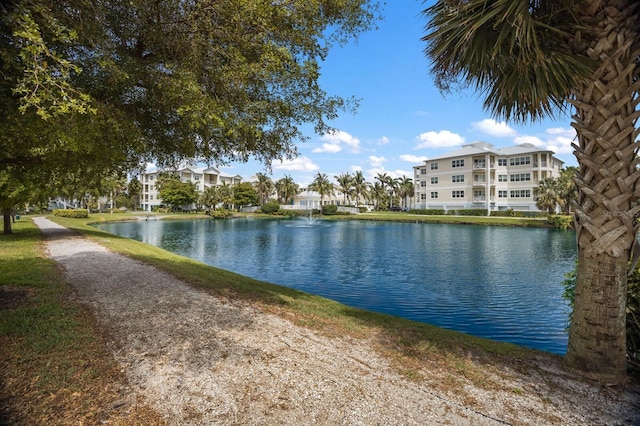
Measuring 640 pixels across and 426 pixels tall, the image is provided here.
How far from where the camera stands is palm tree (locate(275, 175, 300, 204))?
100000mm

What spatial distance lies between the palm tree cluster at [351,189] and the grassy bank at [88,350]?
3337 inches

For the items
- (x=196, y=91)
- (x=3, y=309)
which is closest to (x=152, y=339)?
(x=3, y=309)

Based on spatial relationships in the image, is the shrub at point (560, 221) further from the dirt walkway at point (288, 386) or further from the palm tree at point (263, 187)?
the palm tree at point (263, 187)

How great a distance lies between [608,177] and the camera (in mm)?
4738

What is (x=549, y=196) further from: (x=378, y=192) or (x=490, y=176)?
(x=378, y=192)

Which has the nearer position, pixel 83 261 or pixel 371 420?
pixel 371 420

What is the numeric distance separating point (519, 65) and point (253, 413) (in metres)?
5.82

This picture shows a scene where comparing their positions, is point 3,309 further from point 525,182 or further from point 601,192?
point 525,182

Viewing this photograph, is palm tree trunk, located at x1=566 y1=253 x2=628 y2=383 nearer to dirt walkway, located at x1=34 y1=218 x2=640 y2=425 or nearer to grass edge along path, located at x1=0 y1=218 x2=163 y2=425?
dirt walkway, located at x1=34 y1=218 x2=640 y2=425

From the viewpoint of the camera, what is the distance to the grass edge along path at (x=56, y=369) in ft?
12.1

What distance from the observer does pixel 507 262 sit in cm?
2173

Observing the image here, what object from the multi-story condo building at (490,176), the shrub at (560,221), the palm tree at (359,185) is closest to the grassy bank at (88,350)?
the shrub at (560,221)

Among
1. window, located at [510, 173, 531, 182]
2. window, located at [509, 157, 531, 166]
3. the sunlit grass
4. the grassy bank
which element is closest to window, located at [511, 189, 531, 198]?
window, located at [510, 173, 531, 182]

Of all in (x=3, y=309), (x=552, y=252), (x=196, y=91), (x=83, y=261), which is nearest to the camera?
(x=196, y=91)
